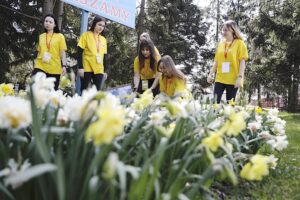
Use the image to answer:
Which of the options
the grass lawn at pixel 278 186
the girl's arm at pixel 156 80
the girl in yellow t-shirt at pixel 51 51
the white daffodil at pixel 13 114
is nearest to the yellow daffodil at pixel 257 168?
the white daffodil at pixel 13 114

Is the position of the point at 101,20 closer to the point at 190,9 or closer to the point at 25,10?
the point at 25,10

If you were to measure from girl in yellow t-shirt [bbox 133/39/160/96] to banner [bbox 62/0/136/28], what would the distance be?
49.7 inches

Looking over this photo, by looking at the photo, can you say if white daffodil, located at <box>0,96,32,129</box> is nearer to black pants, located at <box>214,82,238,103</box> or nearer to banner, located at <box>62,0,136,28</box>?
black pants, located at <box>214,82,238,103</box>

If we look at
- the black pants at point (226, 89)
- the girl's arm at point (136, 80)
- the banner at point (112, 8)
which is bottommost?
the black pants at point (226, 89)

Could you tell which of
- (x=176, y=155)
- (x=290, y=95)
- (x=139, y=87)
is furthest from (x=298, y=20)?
(x=176, y=155)

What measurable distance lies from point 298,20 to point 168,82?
33.2 feet

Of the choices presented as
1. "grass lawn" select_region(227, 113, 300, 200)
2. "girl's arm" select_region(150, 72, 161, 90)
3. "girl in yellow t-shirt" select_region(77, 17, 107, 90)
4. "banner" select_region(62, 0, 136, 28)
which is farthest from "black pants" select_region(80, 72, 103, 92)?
"grass lawn" select_region(227, 113, 300, 200)

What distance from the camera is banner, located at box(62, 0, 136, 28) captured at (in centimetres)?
585

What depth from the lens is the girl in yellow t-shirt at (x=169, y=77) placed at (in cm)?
444

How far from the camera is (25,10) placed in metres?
10.4

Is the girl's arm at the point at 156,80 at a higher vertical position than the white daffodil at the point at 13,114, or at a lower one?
higher

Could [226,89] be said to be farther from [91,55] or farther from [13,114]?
[13,114]

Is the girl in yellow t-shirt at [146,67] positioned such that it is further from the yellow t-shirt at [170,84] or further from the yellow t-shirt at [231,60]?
the yellow t-shirt at [231,60]

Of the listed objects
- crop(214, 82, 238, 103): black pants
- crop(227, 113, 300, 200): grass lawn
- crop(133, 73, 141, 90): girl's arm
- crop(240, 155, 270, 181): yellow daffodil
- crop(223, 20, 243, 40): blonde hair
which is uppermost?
crop(223, 20, 243, 40): blonde hair
